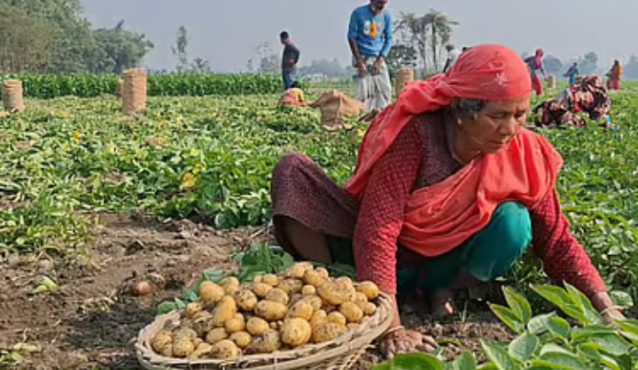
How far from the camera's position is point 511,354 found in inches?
47.6

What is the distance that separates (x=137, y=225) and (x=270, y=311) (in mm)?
2663

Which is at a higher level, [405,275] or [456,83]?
[456,83]

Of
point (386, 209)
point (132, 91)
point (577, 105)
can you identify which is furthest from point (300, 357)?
point (132, 91)

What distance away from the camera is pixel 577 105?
8.48 metres

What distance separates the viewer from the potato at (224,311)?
1.99 meters

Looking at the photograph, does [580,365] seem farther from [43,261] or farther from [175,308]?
[43,261]

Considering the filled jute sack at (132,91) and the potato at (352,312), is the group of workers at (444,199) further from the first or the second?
the filled jute sack at (132,91)

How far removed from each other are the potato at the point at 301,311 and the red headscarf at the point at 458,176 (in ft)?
1.99

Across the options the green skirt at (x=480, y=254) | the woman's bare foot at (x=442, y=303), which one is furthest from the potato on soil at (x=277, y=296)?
the woman's bare foot at (x=442, y=303)

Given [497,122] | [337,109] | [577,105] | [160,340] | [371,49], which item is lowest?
[160,340]

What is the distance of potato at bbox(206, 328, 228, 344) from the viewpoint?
1.93 meters

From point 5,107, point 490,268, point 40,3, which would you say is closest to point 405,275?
point 490,268

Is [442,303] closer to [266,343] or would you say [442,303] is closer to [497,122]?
[497,122]

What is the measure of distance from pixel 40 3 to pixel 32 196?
67837 mm
